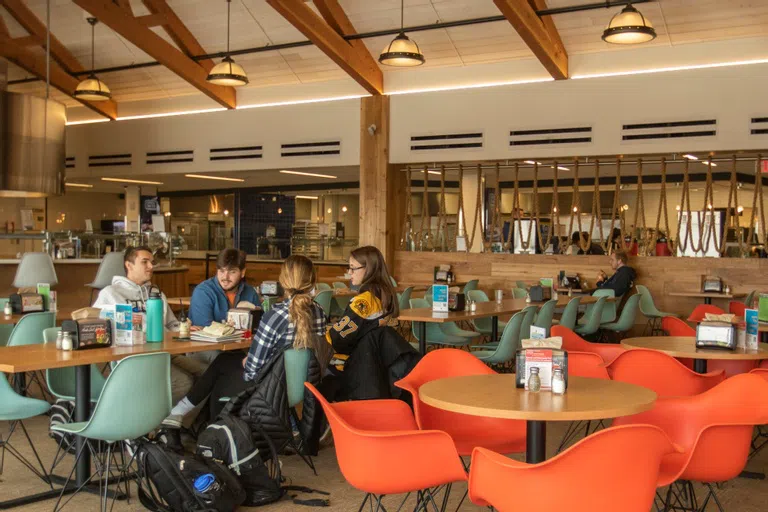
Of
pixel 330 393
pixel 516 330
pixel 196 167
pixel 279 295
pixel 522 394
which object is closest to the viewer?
pixel 522 394

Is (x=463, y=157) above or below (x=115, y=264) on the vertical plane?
above

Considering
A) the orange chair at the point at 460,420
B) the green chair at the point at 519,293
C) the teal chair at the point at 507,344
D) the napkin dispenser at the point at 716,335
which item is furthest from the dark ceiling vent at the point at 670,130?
the orange chair at the point at 460,420

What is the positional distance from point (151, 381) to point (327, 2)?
7569mm

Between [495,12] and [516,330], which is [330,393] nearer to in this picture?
[516,330]

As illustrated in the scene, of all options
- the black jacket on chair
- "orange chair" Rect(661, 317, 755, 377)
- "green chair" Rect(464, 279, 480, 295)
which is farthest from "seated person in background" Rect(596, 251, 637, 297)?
the black jacket on chair

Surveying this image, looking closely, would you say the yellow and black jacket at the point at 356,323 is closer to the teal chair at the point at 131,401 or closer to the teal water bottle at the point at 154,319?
the teal water bottle at the point at 154,319

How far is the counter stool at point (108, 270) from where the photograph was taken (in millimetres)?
9641

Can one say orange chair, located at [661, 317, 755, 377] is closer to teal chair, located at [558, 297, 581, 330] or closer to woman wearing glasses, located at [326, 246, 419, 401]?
teal chair, located at [558, 297, 581, 330]

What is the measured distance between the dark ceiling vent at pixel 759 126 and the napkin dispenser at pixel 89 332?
7792 mm

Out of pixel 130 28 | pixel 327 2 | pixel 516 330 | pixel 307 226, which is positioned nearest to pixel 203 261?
pixel 307 226

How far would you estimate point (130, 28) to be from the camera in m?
10.7

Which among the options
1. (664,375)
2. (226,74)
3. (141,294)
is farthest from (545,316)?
(226,74)

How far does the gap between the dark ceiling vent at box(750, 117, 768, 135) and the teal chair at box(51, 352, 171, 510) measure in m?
8.00

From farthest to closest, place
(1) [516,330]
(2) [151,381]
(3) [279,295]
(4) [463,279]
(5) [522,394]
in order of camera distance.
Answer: (4) [463,279]
(3) [279,295]
(1) [516,330]
(2) [151,381]
(5) [522,394]
